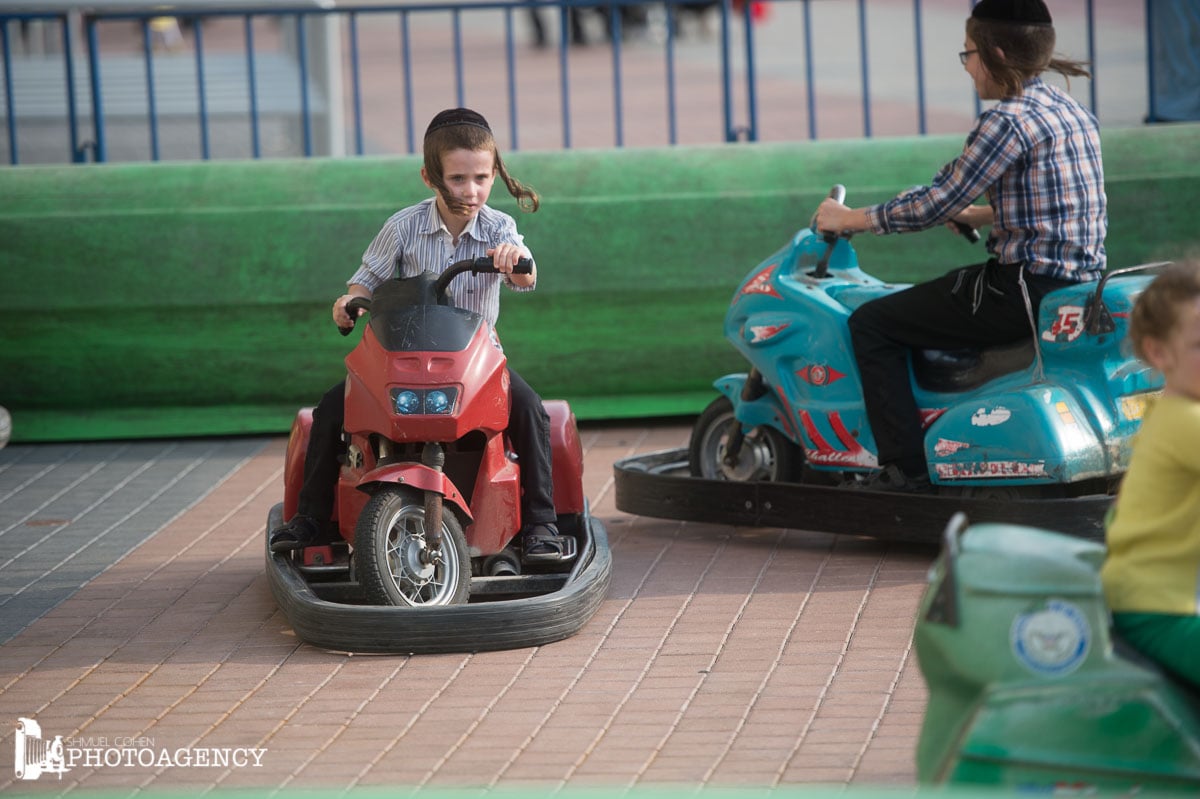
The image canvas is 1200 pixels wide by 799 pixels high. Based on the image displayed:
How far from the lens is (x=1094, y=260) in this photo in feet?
20.1

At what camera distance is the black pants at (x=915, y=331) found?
6121mm

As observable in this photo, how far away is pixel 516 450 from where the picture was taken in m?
5.91

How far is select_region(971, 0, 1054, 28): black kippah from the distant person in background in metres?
4.12

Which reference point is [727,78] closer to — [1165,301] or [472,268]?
[472,268]

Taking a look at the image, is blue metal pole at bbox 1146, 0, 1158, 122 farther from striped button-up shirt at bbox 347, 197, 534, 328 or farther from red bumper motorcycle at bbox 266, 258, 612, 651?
red bumper motorcycle at bbox 266, 258, 612, 651

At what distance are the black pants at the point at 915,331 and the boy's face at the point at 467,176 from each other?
151cm

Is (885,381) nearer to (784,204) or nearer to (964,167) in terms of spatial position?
(964,167)

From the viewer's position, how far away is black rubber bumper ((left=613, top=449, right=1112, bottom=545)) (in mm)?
5922

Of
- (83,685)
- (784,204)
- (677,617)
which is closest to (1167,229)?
(784,204)

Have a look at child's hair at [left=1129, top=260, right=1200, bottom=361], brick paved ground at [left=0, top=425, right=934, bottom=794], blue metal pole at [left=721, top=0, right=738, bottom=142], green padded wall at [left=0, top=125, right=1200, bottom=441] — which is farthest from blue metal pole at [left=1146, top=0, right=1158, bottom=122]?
child's hair at [left=1129, top=260, right=1200, bottom=361]

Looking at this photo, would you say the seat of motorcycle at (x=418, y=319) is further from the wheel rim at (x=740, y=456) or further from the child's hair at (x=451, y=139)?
the wheel rim at (x=740, y=456)

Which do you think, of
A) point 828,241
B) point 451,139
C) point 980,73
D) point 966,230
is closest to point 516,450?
point 451,139

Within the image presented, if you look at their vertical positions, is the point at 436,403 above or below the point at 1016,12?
below

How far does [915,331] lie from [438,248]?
173 cm
